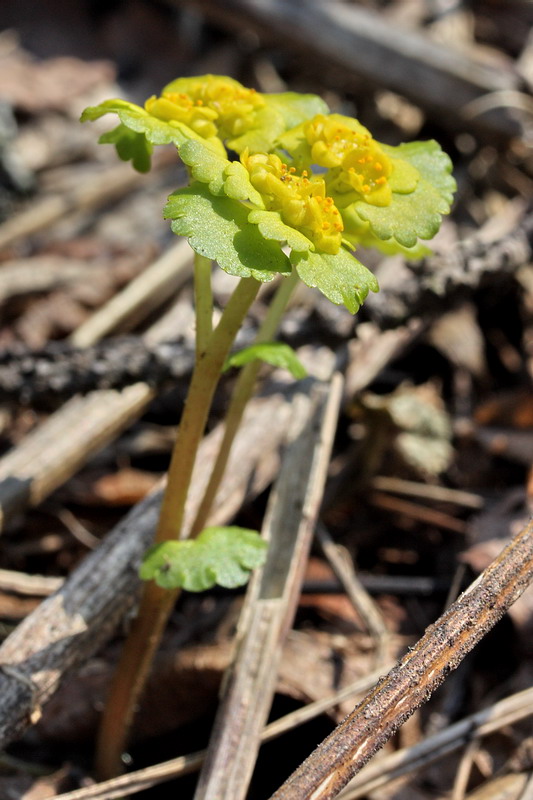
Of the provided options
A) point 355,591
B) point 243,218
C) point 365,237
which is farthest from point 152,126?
point 355,591

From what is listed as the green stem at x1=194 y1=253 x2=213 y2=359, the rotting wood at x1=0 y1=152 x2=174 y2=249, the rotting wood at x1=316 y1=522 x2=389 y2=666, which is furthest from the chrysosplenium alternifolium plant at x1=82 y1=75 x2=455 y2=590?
the rotting wood at x1=0 y1=152 x2=174 y2=249

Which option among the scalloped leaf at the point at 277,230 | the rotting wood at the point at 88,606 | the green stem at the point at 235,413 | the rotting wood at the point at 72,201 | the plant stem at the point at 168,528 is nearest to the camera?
the scalloped leaf at the point at 277,230

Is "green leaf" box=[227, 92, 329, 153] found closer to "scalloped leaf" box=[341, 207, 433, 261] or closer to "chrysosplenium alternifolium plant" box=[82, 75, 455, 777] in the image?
"chrysosplenium alternifolium plant" box=[82, 75, 455, 777]

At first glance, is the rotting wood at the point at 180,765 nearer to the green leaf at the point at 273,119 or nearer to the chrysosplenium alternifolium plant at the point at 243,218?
the chrysosplenium alternifolium plant at the point at 243,218

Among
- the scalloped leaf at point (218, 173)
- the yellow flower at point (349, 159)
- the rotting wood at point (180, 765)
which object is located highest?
→ the yellow flower at point (349, 159)

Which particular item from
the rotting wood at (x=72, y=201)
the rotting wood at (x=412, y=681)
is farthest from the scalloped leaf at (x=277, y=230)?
the rotting wood at (x=72, y=201)

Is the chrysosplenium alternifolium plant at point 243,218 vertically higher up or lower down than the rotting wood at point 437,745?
higher up
